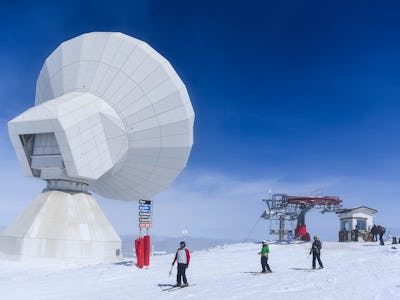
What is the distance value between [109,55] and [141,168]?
905 cm

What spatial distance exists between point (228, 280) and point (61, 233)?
15.4 m

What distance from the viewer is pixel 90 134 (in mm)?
29875

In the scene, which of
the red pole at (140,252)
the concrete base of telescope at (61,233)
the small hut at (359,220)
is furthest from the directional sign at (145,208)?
the small hut at (359,220)

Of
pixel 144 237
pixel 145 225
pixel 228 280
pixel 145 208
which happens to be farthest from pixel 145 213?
pixel 228 280

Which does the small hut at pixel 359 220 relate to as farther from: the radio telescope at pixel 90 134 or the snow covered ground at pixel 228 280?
the radio telescope at pixel 90 134

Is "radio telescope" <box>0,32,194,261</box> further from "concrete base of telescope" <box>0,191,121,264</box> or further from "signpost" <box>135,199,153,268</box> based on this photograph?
"signpost" <box>135,199,153,268</box>

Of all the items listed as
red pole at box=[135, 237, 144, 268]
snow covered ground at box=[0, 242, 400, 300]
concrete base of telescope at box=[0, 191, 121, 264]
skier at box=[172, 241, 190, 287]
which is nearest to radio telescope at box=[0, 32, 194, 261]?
concrete base of telescope at box=[0, 191, 121, 264]

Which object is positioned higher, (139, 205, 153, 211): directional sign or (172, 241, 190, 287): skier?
(139, 205, 153, 211): directional sign

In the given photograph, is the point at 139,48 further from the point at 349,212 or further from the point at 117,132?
the point at 349,212

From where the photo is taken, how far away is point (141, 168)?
3484 cm

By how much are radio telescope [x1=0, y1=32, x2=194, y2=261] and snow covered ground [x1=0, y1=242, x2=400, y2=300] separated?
135 inches

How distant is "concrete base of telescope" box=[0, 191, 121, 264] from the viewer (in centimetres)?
2878

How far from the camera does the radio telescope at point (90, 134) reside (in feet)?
95.5

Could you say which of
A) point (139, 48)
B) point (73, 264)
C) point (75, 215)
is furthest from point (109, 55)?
point (73, 264)
